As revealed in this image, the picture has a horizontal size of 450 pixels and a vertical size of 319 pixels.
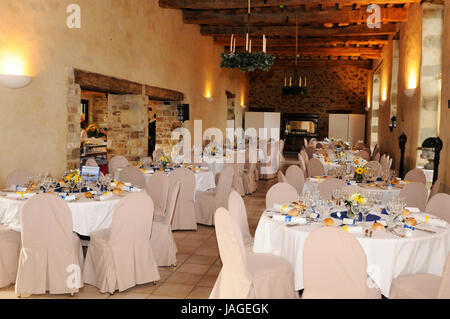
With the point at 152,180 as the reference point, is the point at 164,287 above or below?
below

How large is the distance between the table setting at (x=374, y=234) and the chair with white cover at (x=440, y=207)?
1.09 ft

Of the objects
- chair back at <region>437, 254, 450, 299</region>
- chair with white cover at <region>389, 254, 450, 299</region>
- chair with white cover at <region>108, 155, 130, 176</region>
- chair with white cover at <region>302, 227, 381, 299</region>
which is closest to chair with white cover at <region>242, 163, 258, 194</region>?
chair with white cover at <region>108, 155, 130, 176</region>

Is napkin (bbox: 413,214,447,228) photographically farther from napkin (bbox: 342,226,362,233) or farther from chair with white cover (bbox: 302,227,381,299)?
chair with white cover (bbox: 302,227,381,299)

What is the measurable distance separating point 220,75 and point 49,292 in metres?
12.7

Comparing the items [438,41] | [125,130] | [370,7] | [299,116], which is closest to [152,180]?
[125,130]

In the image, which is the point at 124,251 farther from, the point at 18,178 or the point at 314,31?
the point at 314,31

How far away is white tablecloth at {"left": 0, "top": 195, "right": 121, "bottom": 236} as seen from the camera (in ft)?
13.6

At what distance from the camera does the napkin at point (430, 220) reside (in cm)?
355

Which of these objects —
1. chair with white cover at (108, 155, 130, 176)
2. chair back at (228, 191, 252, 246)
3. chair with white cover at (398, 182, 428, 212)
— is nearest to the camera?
chair back at (228, 191, 252, 246)

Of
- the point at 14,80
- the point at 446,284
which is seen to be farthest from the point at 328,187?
the point at 14,80

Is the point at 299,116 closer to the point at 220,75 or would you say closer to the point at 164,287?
the point at 220,75

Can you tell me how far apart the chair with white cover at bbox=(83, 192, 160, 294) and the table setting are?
3.41 feet

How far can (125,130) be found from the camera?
919cm

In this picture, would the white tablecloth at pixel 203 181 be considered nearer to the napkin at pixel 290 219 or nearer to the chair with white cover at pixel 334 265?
the napkin at pixel 290 219
